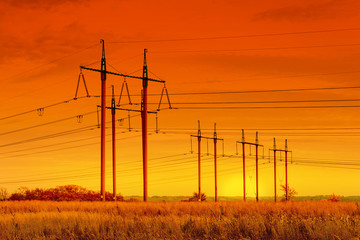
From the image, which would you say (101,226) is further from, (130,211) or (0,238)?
(130,211)

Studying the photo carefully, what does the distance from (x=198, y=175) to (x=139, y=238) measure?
154ft

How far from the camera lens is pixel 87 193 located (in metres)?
64.2

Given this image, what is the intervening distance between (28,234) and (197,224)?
539 centimetres

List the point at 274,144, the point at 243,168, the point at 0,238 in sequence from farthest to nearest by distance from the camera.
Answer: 1. the point at 274,144
2. the point at 243,168
3. the point at 0,238

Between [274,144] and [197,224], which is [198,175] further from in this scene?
[197,224]

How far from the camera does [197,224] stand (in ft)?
53.8

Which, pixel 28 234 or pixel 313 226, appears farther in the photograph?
pixel 28 234

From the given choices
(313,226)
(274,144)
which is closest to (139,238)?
(313,226)

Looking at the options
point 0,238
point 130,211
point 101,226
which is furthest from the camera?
point 130,211

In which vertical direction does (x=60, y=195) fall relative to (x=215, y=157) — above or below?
below

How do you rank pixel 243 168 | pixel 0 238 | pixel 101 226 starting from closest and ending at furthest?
pixel 0 238
pixel 101 226
pixel 243 168

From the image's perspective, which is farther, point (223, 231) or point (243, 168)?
point (243, 168)

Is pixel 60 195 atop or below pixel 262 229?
below

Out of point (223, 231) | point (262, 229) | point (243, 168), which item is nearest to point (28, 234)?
point (223, 231)
